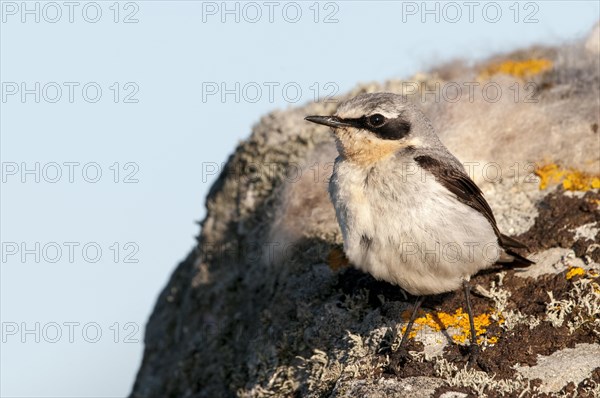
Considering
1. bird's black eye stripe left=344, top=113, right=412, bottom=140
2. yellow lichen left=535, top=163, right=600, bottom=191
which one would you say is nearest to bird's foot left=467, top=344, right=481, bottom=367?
bird's black eye stripe left=344, top=113, right=412, bottom=140

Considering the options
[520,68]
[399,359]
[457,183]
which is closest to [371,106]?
[457,183]

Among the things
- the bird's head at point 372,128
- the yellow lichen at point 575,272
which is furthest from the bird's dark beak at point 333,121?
the yellow lichen at point 575,272

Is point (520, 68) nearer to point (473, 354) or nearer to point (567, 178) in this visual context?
Result: point (567, 178)

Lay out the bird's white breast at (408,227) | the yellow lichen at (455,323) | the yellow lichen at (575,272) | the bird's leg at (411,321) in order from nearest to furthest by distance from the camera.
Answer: the bird's white breast at (408,227) → the bird's leg at (411,321) → the yellow lichen at (455,323) → the yellow lichen at (575,272)

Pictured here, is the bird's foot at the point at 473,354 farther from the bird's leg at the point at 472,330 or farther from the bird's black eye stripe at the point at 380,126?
the bird's black eye stripe at the point at 380,126

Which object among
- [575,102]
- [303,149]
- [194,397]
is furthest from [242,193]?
[575,102]
